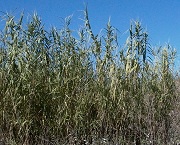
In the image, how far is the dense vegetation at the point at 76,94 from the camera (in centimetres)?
566

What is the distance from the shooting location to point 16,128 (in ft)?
18.5

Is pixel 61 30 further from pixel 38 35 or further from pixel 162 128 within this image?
pixel 162 128

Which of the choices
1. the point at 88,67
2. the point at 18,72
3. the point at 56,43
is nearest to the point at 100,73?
the point at 88,67

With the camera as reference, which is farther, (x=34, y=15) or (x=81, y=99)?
(x=34, y=15)

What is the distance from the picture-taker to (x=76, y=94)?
5.86 m

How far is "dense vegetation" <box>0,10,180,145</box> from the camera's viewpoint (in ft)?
18.6

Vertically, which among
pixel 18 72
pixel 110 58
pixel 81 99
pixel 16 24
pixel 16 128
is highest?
pixel 16 24

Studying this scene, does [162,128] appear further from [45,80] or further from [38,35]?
[38,35]

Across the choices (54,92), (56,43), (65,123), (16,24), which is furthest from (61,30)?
(65,123)

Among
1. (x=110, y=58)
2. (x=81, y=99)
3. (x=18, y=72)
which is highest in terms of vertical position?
(x=110, y=58)

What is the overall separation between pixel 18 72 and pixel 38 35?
0.84m

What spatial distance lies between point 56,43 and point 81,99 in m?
1.27

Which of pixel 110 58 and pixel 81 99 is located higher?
pixel 110 58

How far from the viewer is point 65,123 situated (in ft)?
18.7
